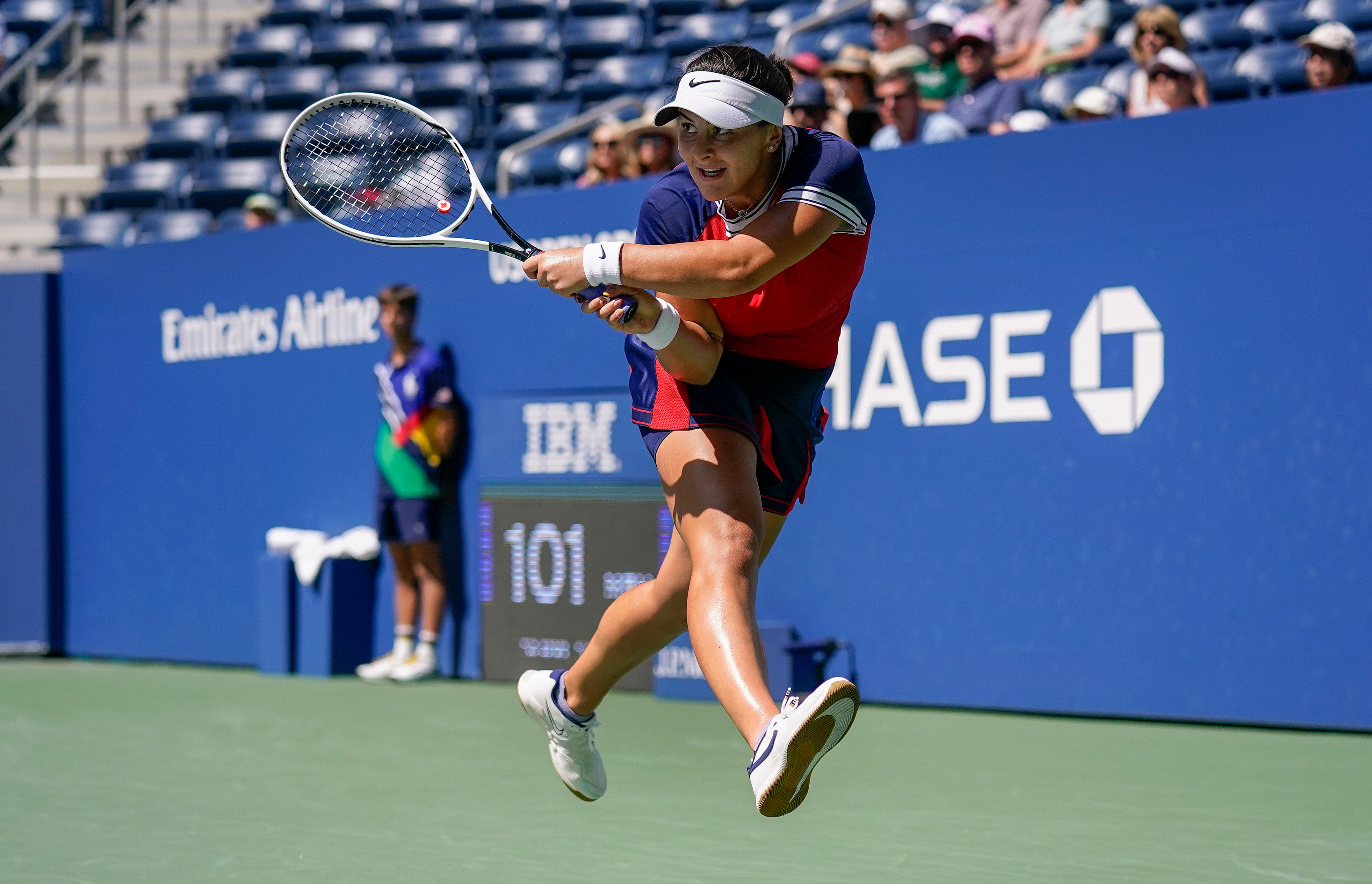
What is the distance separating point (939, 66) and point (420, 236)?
490 centimetres

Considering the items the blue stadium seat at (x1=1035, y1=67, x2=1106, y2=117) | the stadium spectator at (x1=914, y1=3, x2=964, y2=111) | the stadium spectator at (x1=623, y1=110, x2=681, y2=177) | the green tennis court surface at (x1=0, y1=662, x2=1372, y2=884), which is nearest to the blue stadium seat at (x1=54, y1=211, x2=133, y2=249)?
the stadium spectator at (x1=623, y1=110, x2=681, y2=177)

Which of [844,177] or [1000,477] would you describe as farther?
[1000,477]

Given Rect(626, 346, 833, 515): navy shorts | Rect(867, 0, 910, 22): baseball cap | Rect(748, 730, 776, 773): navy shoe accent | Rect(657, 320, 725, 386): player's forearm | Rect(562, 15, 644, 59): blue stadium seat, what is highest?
Rect(562, 15, 644, 59): blue stadium seat

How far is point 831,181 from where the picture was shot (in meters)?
3.43

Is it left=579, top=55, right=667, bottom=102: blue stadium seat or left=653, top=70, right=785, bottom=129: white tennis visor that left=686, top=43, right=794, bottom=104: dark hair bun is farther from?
left=579, top=55, right=667, bottom=102: blue stadium seat

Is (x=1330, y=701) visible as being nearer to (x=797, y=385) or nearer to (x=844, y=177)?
(x=797, y=385)

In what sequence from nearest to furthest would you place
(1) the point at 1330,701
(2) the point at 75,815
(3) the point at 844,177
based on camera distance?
(3) the point at 844,177, (2) the point at 75,815, (1) the point at 1330,701

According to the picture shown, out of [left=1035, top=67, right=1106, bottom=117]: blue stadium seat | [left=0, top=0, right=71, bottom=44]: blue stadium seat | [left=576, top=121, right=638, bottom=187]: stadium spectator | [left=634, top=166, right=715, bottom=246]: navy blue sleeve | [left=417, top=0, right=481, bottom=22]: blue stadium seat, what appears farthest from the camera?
[left=0, top=0, right=71, bottom=44]: blue stadium seat

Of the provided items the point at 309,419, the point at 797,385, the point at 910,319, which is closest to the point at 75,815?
the point at 797,385

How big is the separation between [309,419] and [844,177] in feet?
20.0

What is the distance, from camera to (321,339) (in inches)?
354

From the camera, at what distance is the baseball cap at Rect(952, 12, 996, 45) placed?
773 centimetres

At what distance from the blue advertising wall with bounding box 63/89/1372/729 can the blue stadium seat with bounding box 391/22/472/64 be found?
4834 millimetres

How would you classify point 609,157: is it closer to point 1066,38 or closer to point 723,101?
point 1066,38
